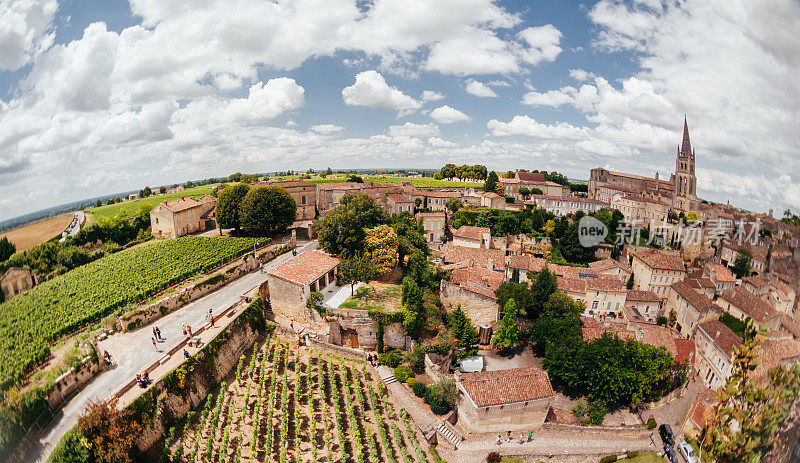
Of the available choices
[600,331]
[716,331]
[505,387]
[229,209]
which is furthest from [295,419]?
[229,209]

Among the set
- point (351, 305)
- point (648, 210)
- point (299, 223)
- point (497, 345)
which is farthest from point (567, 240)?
point (299, 223)

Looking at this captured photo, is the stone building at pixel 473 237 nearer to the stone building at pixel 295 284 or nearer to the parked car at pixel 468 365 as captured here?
the parked car at pixel 468 365

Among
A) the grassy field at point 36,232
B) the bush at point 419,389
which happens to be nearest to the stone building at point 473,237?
the bush at point 419,389

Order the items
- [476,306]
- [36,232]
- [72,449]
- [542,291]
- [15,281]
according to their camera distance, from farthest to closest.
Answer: [542,291], [476,306], [72,449], [36,232], [15,281]

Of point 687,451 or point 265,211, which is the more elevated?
point 265,211

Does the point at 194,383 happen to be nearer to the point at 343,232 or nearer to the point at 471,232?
the point at 343,232

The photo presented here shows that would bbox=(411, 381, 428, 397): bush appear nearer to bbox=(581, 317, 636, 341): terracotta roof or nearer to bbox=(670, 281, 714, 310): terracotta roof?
bbox=(581, 317, 636, 341): terracotta roof

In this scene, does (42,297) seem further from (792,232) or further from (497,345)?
(497,345)
